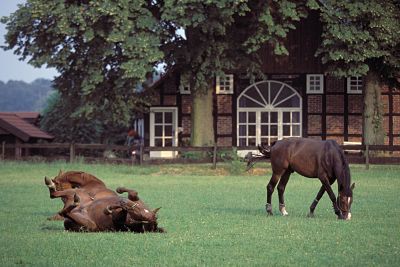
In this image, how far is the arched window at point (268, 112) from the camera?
46938 mm

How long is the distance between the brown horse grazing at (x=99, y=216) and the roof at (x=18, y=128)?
1489 inches

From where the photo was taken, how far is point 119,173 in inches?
A: 1448

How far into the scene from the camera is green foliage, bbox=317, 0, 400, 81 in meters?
38.8

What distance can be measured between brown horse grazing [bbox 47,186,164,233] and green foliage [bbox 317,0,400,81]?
83.5 feet

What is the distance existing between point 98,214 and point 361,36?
2585 centimetres

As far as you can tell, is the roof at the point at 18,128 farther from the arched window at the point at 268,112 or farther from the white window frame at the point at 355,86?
the white window frame at the point at 355,86

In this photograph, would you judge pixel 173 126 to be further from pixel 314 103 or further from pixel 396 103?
pixel 396 103

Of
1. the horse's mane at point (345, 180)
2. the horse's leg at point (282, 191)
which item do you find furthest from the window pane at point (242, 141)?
the horse's mane at point (345, 180)

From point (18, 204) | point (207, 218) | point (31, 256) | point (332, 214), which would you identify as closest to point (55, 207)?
A: point (18, 204)

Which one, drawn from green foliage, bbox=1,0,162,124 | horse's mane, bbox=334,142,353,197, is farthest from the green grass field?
green foliage, bbox=1,0,162,124

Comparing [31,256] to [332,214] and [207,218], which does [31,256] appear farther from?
[332,214]

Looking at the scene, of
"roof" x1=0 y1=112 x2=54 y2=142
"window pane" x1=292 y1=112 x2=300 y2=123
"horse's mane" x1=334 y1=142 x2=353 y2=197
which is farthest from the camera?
"roof" x1=0 y1=112 x2=54 y2=142

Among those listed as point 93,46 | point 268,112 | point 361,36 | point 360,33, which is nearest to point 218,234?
point 361,36

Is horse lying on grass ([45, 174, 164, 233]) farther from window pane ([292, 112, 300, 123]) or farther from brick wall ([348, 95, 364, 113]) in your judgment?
brick wall ([348, 95, 364, 113])
